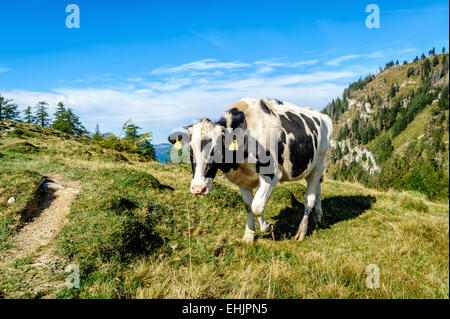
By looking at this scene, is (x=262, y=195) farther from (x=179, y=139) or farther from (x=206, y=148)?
(x=179, y=139)

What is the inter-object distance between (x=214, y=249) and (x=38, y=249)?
11.2 feet

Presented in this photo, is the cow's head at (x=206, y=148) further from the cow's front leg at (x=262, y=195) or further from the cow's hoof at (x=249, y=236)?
the cow's hoof at (x=249, y=236)

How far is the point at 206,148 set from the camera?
A: 4887 millimetres

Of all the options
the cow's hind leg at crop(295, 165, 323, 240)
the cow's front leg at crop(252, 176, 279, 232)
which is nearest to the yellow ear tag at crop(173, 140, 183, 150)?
the cow's front leg at crop(252, 176, 279, 232)

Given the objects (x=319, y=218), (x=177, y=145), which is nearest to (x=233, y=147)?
(x=177, y=145)

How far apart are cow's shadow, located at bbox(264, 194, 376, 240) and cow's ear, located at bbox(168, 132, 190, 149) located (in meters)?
3.50

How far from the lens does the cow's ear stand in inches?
206

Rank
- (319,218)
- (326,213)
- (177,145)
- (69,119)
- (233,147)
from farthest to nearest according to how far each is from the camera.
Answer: (69,119) < (326,213) < (319,218) < (177,145) < (233,147)

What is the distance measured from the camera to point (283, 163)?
6.18 meters

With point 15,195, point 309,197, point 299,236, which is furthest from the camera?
point 15,195

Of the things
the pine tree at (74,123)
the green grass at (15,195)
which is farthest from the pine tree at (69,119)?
the green grass at (15,195)
